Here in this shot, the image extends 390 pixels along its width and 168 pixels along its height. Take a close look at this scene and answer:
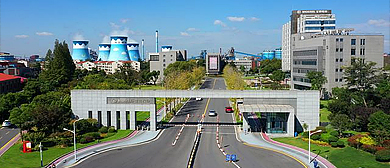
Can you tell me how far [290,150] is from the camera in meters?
38.5

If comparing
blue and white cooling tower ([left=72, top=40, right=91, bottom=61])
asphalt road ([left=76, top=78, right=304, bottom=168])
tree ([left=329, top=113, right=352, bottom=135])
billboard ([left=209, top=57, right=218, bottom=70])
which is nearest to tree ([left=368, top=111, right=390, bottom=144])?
tree ([left=329, top=113, right=352, bottom=135])

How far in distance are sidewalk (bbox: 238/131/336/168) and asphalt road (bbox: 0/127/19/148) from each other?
102ft

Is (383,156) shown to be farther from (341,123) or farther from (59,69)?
(59,69)

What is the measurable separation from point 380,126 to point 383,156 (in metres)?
7.48

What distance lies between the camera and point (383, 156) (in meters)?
32.8

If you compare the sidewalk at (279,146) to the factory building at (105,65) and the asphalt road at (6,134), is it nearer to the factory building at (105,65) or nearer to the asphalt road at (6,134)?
the asphalt road at (6,134)

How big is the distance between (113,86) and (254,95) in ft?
104

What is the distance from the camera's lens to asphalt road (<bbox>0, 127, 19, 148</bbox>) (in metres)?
43.9

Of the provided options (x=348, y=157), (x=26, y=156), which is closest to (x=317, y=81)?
(x=348, y=157)

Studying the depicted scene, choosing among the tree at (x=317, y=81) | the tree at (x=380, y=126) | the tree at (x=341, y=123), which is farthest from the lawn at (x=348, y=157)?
the tree at (x=317, y=81)

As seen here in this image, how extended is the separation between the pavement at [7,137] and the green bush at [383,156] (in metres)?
39.9

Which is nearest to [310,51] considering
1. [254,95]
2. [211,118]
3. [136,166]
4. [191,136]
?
[211,118]

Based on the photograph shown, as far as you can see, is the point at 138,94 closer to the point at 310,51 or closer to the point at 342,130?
the point at 342,130

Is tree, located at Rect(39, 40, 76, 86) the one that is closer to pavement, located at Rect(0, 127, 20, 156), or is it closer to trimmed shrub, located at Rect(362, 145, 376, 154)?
pavement, located at Rect(0, 127, 20, 156)
